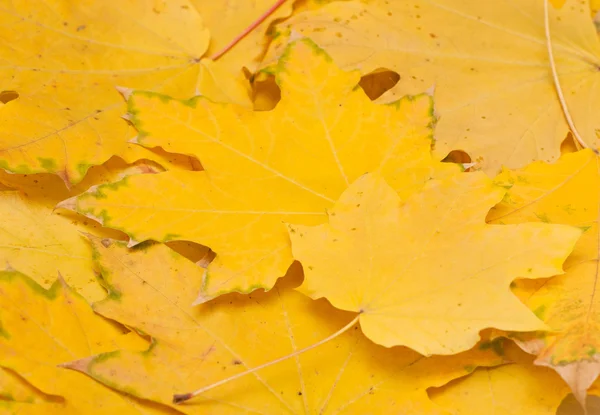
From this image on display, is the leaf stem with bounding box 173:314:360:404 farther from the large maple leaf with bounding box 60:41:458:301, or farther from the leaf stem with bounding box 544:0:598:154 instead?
the leaf stem with bounding box 544:0:598:154

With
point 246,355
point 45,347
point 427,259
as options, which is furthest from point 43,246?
point 427,259

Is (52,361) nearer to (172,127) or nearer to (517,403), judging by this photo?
(172,127)

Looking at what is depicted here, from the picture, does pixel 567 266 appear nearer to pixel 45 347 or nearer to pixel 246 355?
pixel 246 355

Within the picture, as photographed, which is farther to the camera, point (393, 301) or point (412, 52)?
point (412, 52)

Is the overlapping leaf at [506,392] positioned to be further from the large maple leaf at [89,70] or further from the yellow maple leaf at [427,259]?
the large maple leaf at [89,70]

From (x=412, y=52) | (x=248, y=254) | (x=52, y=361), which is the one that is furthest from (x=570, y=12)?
(x=52, y=361)

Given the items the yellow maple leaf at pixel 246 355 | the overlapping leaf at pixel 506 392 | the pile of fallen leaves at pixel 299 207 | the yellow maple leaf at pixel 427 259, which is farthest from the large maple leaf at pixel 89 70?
the overlapping leaf at pixel 506 392
